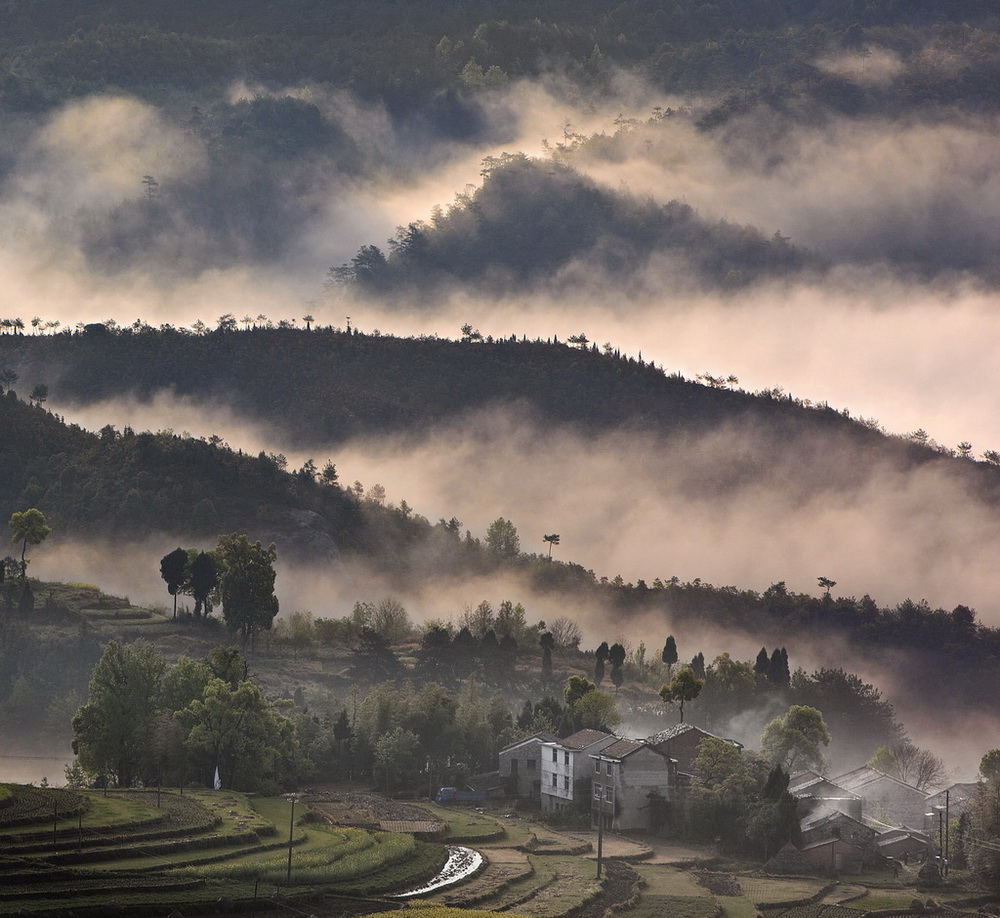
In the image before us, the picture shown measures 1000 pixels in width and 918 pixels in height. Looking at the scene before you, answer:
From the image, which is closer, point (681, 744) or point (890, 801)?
point (681, 744)

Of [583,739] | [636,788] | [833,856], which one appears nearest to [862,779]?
[636,788]

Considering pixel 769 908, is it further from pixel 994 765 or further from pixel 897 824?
pixel 994 765

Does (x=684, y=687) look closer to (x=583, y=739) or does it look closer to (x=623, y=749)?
(x=583, y=739)

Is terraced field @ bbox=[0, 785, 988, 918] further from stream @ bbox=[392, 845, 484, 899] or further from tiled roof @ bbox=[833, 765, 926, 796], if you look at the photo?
tiled roof @ bbox=[833, 765, 926, 796]

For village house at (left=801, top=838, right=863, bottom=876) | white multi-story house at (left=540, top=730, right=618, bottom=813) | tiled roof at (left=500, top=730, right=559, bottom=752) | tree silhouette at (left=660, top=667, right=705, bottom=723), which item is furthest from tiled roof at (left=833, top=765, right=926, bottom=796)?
tiled roof at (left=500, top=730, right=559, bottom=752)

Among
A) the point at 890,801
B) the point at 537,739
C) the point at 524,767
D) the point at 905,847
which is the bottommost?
the point at 905,847

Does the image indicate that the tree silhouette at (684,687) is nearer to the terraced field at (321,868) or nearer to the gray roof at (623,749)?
the gray roof at (623,749)
